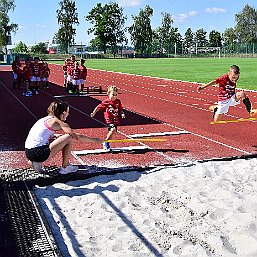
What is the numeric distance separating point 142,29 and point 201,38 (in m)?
28.1

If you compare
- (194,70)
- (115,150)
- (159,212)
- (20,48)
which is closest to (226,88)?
(115,150)

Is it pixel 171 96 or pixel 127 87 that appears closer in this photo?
pixel 171 96

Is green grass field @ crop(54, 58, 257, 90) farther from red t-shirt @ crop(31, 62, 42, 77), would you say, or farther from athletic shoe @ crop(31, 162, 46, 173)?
athletic shoe @ crop(31, 162, 46, 173)

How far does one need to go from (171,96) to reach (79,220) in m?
13.5

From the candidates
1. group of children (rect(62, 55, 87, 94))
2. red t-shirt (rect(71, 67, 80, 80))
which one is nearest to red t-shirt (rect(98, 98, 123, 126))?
group of children (rect(62, 55, 87, 94))

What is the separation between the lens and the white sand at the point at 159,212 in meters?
4.41

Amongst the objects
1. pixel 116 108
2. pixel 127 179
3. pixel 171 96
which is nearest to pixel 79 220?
pixel 127 179

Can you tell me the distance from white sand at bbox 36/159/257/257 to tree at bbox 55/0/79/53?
10553cm

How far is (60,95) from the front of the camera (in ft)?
62.4

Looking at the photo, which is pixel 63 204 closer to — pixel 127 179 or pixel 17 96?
pixel 127 179

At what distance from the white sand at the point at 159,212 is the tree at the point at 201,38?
12836cm

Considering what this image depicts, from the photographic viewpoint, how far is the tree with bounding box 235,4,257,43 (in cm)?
11931

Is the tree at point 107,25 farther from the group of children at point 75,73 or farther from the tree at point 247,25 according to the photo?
the group of children at point 75,73

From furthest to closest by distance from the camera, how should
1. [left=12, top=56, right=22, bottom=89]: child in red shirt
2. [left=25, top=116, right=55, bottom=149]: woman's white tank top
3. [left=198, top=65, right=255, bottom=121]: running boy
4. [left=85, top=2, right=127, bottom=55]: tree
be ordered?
[left=85, top=2, right=127, bottom=55]: tree → [left=12, top=56, right=22, bottom=89]: child in red shirt → [left=198, top=65, right=255, bottom=121]: running boy → [left=25, top=116, right=55, bottom=149]: woman's white tank top
